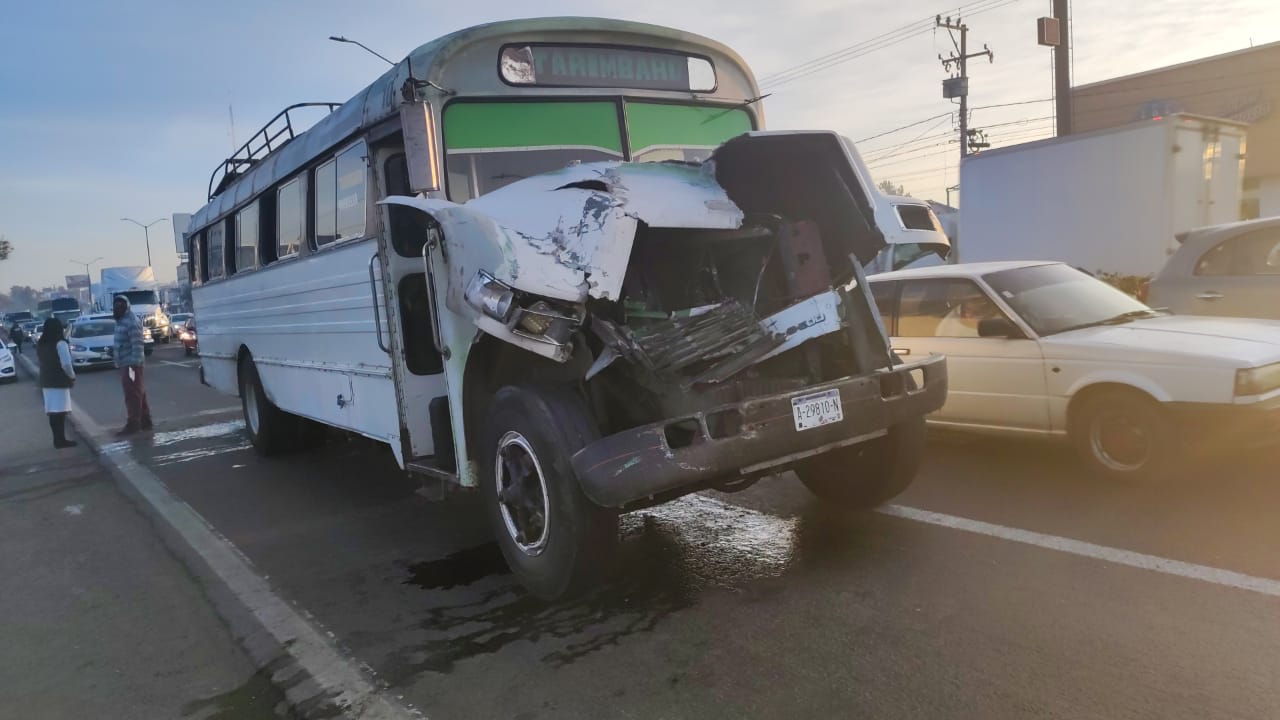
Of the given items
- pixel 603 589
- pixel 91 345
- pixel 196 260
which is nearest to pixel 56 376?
pixel 196 260

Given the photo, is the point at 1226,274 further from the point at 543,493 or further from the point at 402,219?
the point at 402,219

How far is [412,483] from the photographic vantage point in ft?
23.7

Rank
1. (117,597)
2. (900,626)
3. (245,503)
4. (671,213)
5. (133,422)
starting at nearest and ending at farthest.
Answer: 1. (900,626)
2. (671,213)
3. (117,597)
4. (245,503)
5. (133,422)

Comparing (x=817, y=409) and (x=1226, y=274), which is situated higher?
(x=1226, y=274)

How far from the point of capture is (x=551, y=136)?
5.10 meters

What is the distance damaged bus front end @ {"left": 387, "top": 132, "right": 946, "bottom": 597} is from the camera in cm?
371

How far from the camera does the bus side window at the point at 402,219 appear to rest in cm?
495

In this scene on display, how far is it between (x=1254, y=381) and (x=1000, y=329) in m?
1.55

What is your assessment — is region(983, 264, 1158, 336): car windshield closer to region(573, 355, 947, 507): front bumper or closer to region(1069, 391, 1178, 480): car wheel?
region(1069, 391, 1178, 480): car wheel

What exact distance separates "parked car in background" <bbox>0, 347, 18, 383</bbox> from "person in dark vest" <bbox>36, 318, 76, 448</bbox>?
544 inches

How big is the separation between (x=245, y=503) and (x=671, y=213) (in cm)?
486

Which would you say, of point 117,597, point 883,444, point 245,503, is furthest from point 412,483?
point 883,444

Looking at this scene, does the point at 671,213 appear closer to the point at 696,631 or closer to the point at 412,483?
the point at 696,631

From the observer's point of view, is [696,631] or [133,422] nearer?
[696,631]
